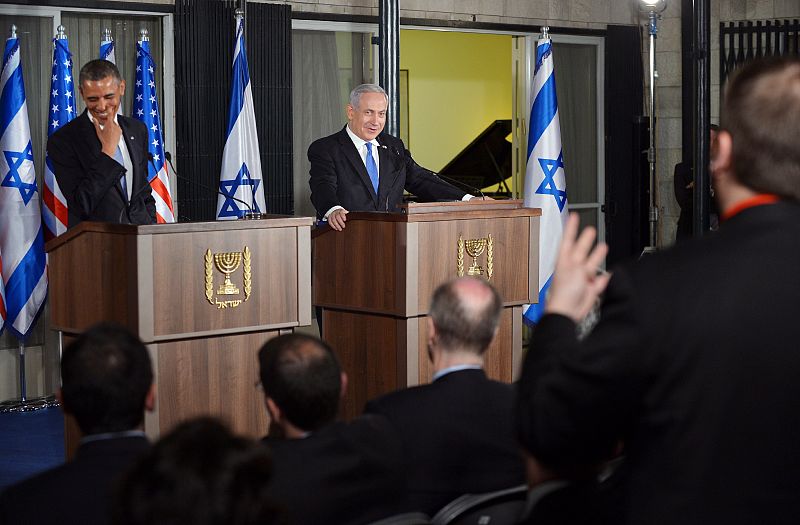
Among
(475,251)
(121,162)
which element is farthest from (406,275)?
(121,162)

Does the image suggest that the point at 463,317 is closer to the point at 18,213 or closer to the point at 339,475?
the point at 339,475

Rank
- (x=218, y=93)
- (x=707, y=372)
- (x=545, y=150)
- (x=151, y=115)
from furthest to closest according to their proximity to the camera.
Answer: (x=545, y=150) → (x=218, y=93) → (x=151, y=115) → (x=707, y=372)

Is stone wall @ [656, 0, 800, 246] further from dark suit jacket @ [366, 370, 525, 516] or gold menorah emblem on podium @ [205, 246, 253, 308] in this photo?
dark suit jacket @ [366, 370, 525, 516]

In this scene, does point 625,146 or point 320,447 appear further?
point 625,146

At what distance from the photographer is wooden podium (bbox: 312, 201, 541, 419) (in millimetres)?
4676

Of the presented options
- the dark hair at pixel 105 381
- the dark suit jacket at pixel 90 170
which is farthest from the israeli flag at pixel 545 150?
the dark hair at pixel 105 381

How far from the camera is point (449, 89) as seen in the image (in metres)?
12.9

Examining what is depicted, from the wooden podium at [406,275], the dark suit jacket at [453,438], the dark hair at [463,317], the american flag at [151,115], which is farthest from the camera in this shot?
the american flag at [151,115]

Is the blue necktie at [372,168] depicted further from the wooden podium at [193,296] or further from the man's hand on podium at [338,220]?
the wooden podium at [193,296]

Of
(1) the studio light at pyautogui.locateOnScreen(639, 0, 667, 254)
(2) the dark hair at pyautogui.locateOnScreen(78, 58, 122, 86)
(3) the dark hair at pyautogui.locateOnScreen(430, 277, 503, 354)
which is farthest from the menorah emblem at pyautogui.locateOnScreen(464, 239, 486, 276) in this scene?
(1) the studio light at pyautogui.locateOnScreen(639, 0, 667, 254)

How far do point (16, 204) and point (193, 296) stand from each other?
2.80m

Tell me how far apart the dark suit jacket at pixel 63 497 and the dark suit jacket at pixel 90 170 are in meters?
2.88

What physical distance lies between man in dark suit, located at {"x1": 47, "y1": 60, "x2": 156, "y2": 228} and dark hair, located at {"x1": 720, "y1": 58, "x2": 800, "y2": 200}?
3.49 m

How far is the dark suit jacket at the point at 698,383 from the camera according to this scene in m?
1.62
